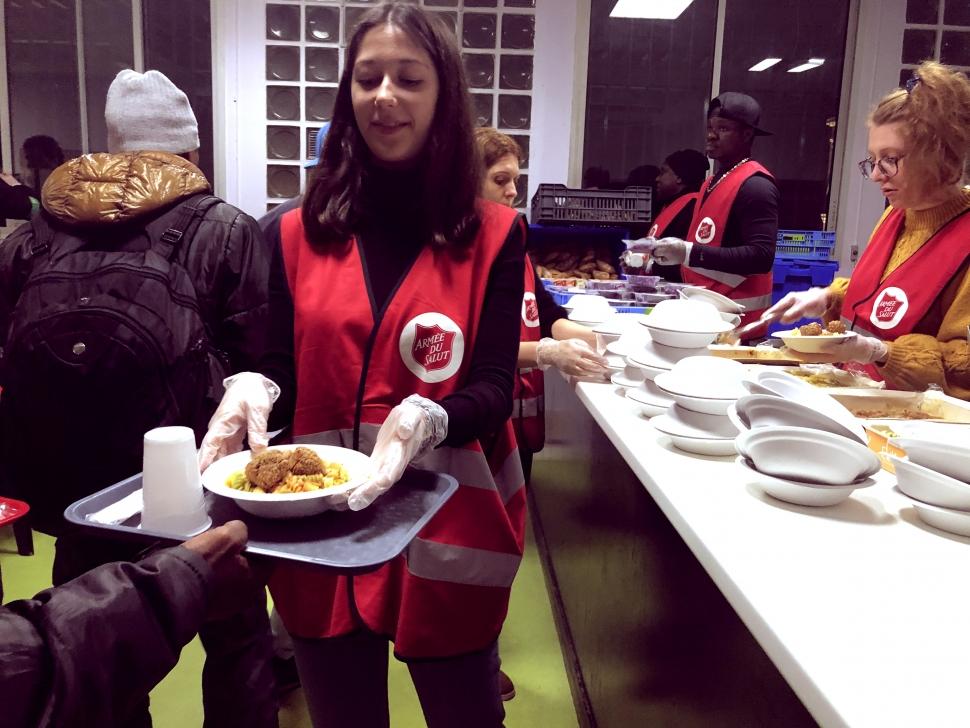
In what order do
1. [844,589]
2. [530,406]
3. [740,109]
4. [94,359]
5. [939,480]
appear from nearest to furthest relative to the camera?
1. [844,589]
2. [939,480]
3. [94,359]
4. [530,406]
5. [740,109]

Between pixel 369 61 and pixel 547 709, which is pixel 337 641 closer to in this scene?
pixel 369 61

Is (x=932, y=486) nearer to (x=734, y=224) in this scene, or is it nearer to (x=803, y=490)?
(x=803, y=490)

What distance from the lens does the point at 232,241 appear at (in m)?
1.56

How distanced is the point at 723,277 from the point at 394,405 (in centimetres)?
235

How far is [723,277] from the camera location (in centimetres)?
319

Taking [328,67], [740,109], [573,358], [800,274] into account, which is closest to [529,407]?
[573,358]

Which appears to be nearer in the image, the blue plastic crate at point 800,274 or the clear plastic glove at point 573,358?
the clear plastic glove at point 573,358

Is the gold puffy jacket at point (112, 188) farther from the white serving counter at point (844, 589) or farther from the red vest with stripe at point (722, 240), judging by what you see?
the red vest with stripe at point (722, 240)

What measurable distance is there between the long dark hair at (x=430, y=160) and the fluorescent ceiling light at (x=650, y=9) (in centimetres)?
441

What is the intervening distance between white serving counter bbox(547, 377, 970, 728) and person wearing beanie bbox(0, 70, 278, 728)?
0.97 m

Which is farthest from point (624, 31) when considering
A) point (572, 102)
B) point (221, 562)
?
point (221, 562)

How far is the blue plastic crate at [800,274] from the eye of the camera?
4.32 metres

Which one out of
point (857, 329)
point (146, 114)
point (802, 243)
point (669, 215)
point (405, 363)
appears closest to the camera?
point (405, 363)

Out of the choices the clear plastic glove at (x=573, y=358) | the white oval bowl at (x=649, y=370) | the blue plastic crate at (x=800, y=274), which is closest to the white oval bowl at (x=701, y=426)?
the white oval bowl at (x=649, y=370)
